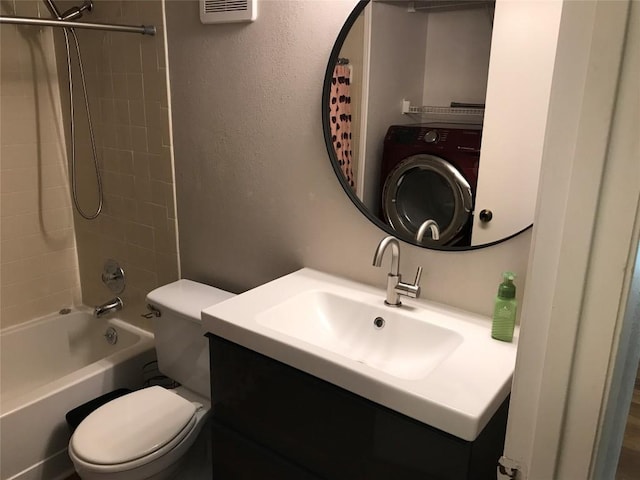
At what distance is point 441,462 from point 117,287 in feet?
6.21

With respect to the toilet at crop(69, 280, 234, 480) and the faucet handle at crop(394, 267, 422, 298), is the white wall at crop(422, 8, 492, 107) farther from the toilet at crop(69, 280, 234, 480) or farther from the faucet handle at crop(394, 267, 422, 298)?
the toilet at crop(69, 280, 234, 480)

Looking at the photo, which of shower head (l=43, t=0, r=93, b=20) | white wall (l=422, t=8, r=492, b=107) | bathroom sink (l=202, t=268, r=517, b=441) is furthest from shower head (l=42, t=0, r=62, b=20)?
white wall (l=422, t=8, r=492, b=107)

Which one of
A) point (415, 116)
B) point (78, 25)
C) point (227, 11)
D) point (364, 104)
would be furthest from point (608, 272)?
point (78, 25)

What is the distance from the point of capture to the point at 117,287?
8.22 ft

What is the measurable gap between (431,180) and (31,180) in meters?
1.90

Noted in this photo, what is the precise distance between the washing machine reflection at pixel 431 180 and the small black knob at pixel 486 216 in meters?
0.03

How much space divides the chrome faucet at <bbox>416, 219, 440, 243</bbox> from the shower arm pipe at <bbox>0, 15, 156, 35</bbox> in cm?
129

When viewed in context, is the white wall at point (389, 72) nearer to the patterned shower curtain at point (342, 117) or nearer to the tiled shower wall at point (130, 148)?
the patterned shower curtain at point (342, 117)

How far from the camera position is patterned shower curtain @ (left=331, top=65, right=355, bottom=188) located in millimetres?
1603

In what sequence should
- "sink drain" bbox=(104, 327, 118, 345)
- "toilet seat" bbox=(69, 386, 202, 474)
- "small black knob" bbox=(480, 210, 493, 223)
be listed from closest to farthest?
"small black knob" bbox=(480, 210, 493, 223) → "toilet seat" bbox=(69, 386, 202, 474) → "sink drain" bbox=(104, 327, 118, 345)

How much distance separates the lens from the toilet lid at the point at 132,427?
164cm

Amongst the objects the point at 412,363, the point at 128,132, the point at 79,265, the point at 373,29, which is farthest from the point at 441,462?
the point at 79,265

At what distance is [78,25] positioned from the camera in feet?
6.09

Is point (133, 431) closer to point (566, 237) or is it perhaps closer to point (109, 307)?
point (109, 307)
